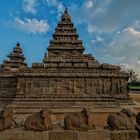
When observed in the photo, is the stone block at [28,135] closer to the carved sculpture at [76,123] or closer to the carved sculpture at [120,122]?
the carved sculpture at [76,123]

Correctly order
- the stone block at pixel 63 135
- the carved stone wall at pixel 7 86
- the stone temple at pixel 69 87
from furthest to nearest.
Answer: the carved stone wall at pixel 7 86 < the stone temple at pixel 69 87 < the stone block at pixel 63 135

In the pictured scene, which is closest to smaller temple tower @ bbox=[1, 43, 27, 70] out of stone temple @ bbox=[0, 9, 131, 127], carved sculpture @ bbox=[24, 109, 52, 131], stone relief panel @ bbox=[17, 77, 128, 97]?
stone temple @ bbox=[0, 9, 131, 127]

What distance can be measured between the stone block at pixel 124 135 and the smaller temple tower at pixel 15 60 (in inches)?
1140

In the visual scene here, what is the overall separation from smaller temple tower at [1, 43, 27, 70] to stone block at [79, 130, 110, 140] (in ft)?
94.0

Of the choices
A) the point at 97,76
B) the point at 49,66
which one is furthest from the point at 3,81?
the point at 97,76

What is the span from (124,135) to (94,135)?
3.52 feet

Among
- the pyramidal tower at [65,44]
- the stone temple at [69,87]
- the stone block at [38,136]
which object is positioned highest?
the pyramidal tower at [65,44]

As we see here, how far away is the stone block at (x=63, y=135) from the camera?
7.39 meters

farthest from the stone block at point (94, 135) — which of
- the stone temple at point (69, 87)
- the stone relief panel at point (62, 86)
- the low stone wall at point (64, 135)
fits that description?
the stone relief panel at point (62, 86)

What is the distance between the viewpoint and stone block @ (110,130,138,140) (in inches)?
297

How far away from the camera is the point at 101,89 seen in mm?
18375

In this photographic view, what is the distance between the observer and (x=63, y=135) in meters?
7.39

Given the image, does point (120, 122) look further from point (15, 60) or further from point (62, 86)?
point (15, 60)

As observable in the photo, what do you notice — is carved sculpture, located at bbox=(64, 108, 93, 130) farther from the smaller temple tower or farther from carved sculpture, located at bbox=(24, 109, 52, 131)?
the smaller temple tower
